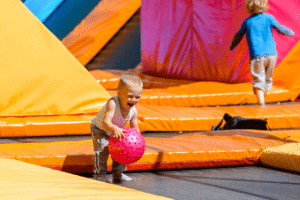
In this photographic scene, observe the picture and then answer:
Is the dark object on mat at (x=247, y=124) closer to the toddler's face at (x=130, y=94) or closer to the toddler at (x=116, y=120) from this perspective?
the toddler at (x=116, y=120)

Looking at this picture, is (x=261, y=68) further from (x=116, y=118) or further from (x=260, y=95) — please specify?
(x=116, y=118)

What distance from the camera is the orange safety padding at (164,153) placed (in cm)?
219

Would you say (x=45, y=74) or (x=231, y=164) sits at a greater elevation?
(x=45, y=74)

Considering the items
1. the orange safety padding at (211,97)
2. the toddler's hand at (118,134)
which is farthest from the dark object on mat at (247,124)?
the toddler's hand at (118,134)

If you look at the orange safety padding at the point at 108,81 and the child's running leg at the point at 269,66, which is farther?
the orange safety padding at the point at 108,81

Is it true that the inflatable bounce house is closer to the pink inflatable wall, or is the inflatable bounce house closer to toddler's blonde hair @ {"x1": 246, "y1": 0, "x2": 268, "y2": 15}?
the pink inflatable wall

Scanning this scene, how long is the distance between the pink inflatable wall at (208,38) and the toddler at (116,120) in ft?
9.49

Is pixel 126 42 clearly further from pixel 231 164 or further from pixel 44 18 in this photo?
pixel 231 164

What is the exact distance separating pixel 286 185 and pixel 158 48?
3905mm

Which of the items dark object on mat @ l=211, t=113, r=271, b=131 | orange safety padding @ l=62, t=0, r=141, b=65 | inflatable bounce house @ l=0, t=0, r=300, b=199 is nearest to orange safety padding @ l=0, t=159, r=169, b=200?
inflatable bounce house @ l=0, t=0, r=300, b=199

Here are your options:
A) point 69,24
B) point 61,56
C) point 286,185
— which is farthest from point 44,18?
point 286,185

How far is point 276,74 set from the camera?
4793 millimetres

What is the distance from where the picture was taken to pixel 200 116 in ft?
12.0

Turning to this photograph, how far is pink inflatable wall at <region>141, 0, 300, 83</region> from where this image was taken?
4.68 meters
